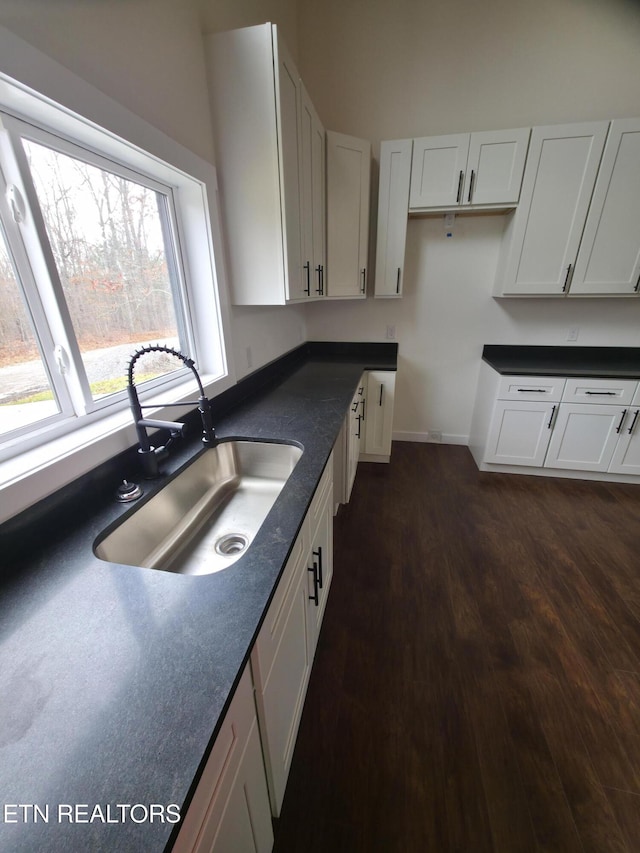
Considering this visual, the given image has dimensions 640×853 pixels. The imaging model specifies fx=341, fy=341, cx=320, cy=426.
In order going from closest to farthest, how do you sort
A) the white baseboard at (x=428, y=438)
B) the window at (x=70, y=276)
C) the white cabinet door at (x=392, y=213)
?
the window at (x=70, y=276)
the white cabinet door at (x=392, y=213)
the white baseboard at (x=428, y=438)

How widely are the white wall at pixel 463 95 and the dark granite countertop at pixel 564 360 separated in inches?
2.8

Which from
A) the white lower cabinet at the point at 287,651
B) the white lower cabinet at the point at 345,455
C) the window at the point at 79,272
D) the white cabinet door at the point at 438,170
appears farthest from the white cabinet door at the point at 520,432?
the window at the point at 79,272

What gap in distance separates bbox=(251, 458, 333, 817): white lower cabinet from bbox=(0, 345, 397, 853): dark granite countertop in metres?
0.11

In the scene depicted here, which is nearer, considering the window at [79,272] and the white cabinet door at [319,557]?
the window at [79,272]

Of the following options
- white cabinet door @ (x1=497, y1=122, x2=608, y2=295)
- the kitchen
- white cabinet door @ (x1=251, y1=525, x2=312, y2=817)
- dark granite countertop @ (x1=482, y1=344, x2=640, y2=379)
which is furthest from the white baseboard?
white cabinet door @ (x1=251, y1=525, x2=312, y2=817)

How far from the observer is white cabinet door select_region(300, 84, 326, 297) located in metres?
1.81

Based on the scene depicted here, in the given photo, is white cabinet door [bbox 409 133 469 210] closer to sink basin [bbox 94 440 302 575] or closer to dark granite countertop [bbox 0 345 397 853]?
sink basin [bbox 94 440 302 575]

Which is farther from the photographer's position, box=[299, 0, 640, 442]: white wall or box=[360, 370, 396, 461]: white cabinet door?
box=[360, 370, 396, 461]: white cabinet door

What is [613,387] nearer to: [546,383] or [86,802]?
[546,383]

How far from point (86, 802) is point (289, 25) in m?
3.69

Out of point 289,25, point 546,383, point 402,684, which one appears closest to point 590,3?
point 289,25

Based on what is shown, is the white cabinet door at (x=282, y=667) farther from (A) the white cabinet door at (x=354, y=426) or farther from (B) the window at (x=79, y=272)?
(A) the white cabinet door at (x=354, y=426)

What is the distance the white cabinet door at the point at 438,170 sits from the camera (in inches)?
89.7

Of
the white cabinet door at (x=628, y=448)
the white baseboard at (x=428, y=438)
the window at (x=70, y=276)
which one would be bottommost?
the white baseboard at (x=428, y=438)
